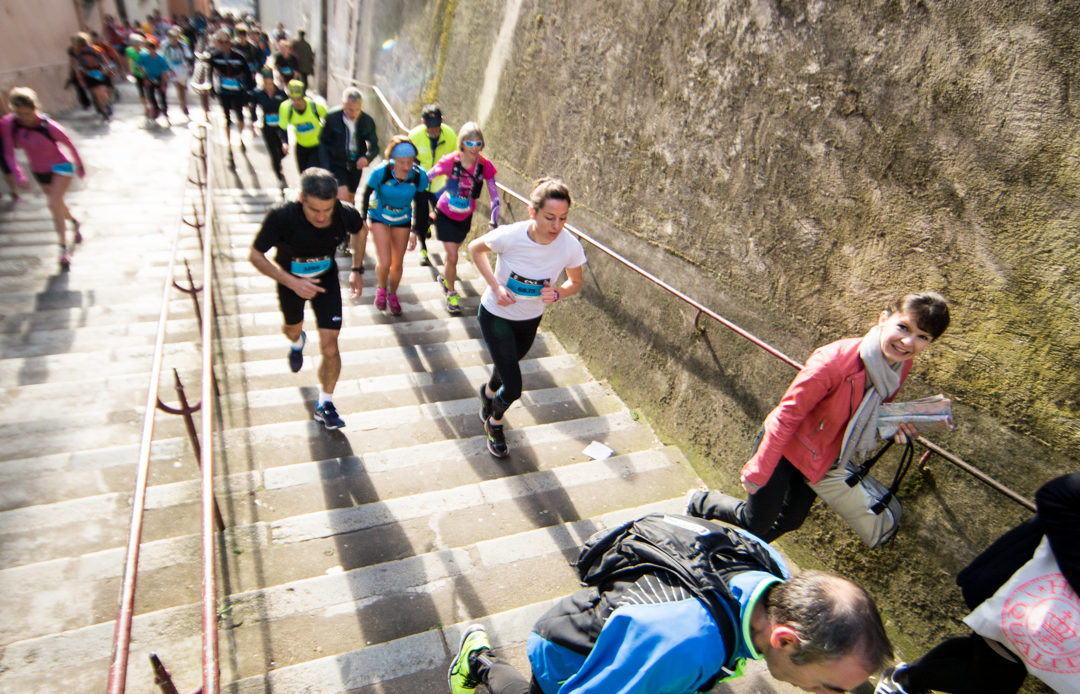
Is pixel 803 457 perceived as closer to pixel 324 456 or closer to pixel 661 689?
pixel 661 689

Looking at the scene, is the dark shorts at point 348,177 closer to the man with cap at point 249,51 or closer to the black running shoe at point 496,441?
the black running shoe at point 496,441

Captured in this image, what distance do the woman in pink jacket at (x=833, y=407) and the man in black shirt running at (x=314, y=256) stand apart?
3027 mm

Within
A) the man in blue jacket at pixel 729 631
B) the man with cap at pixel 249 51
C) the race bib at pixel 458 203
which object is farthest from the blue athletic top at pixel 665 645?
the man with cap at pixel 249 51

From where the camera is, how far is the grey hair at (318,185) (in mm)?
3857

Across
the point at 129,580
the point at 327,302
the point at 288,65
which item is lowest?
the point at 288,65

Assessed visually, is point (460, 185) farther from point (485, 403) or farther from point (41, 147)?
point (41, 147)

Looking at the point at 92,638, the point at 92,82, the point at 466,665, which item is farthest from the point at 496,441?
the point at 92,82

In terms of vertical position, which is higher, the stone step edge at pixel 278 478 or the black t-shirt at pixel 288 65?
the stone step edge at pixel 278 478

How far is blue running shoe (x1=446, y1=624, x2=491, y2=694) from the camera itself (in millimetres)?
2633

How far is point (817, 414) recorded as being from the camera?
289 centimetres

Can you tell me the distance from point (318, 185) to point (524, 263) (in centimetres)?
145

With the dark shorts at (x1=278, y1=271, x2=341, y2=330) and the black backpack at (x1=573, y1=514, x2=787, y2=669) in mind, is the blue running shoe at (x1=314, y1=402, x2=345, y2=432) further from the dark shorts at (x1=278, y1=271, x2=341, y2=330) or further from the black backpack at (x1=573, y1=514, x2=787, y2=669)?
the black backpack at (x1=573, y1=514, x2=787, y2=669)

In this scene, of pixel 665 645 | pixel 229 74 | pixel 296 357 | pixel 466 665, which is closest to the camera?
pixel 665 645

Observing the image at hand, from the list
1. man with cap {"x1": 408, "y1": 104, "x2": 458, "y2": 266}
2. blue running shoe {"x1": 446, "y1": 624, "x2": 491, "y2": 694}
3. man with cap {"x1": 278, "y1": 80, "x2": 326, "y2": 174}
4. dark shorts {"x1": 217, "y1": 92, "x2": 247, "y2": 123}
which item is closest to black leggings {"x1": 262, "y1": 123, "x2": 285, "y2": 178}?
man with cap {"x1": 278, "y1": 80, "x2": 326, "y2": 174}
